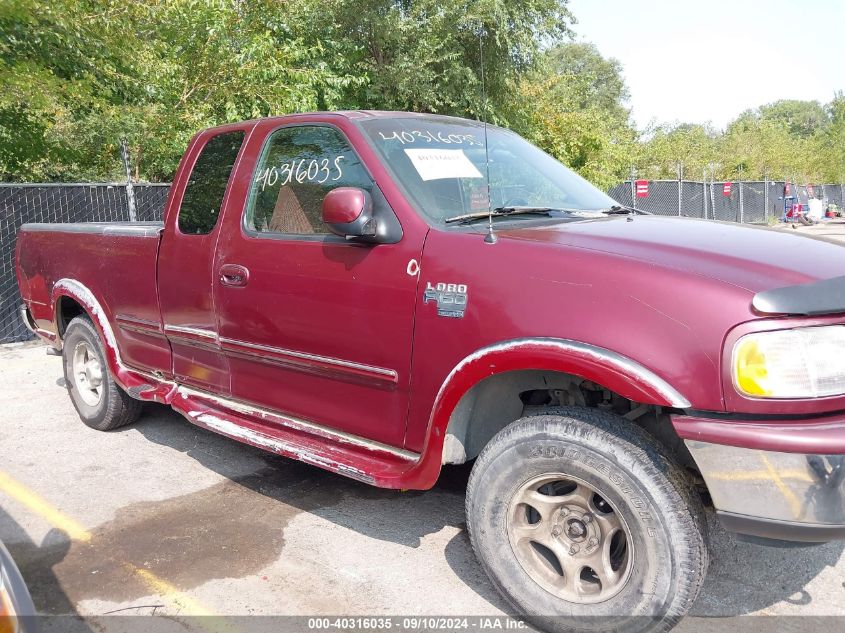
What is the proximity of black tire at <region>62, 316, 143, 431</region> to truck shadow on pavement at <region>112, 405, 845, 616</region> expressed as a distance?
0.52m

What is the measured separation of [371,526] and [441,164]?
72.4 inches

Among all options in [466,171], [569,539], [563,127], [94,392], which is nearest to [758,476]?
[569,539]

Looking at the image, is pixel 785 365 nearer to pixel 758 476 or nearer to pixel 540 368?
pixel 758 476

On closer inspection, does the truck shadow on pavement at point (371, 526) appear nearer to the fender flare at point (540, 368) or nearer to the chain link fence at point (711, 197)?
the fender flare at point (540, 368)

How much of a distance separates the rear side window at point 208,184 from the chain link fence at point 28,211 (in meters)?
4.65

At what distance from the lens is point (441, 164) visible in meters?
3.36

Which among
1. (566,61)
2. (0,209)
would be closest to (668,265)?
(0,209)

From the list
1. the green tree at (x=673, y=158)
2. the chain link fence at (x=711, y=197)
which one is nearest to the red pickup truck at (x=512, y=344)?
the chain link fence at (x=711, y=197)

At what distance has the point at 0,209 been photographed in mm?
8156

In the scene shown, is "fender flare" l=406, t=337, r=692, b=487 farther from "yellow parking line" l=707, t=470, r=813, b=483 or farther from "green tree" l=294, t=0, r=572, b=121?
"green tree" l=294, t=0, r=572, b=121

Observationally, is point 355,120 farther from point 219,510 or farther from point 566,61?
Answer: point 566,61

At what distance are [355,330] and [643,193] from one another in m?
18.3

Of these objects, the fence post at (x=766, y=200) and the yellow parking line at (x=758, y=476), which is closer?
the yellow parking line at (x=758, y=476)

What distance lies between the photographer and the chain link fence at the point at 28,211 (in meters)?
8.24
